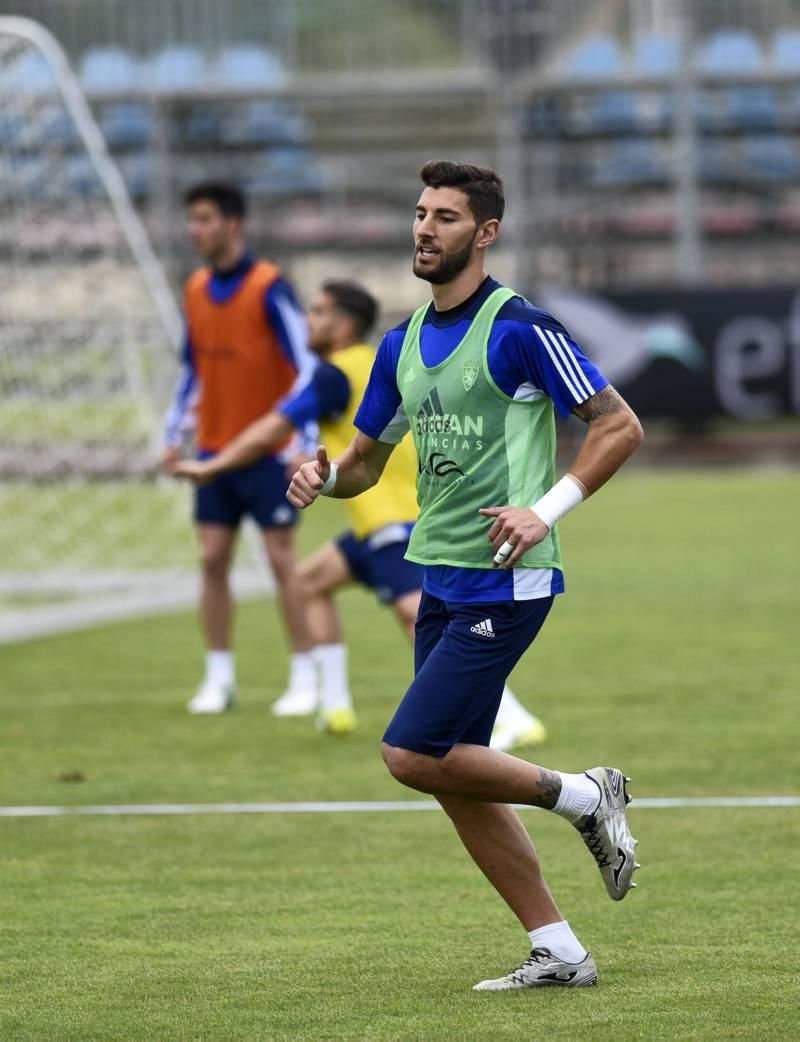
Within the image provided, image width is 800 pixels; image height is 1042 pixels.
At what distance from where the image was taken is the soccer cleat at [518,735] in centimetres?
903

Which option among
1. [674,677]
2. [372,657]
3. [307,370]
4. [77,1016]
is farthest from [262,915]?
[372,657]

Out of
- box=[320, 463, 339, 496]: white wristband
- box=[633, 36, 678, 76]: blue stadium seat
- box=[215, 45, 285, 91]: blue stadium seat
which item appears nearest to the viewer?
box=[320, 463, 339, 496]: white wristband

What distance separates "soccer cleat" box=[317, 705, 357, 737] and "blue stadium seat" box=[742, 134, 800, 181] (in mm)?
21413

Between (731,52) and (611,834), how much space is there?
2561cm

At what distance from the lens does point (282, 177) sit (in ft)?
97.8

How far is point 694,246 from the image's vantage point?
1107 inches

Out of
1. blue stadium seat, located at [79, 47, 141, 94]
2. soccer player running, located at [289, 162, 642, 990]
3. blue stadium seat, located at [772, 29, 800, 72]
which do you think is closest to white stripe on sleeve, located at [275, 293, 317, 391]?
soccer player running, located at [289, 162, 642, 990]

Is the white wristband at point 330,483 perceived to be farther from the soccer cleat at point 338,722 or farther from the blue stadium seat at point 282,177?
the blue stadium seat at point 282,177

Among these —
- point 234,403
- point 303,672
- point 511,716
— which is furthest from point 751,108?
point 511,716

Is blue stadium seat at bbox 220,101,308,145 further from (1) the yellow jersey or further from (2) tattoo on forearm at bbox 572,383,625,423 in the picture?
(2) tattoo on forearm at bbox 572,383,625,423

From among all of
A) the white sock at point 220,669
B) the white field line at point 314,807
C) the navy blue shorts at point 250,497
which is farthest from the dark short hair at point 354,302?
the white field line at point 314,807

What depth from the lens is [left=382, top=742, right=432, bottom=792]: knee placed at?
5.23 metres

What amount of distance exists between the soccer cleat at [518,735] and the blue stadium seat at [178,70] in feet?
69.4

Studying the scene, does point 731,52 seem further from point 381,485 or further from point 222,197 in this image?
point 381,485
